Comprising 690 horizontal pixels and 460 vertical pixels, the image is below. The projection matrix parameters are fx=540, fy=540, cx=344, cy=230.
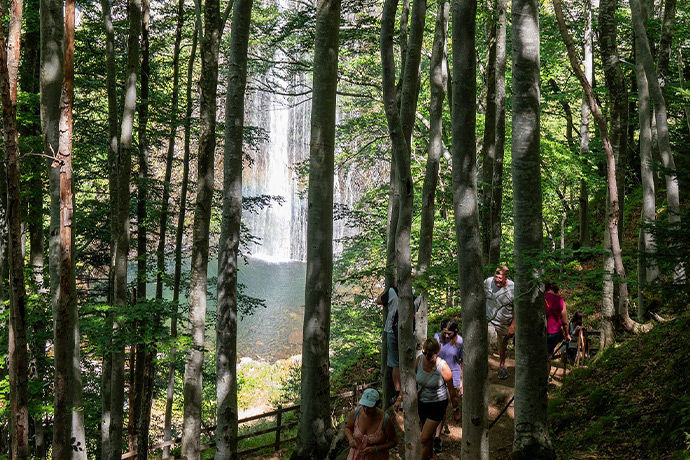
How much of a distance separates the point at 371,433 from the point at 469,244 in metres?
1.85

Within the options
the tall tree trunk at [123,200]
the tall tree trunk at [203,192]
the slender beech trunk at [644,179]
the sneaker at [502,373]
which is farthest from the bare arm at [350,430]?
the slender beech trunk at [644,179]

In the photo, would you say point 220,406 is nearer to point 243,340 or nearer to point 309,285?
point 309,285

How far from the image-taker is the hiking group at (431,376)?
468 centimetres

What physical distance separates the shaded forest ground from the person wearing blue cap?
1760 mm

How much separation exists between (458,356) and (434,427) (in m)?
1.05

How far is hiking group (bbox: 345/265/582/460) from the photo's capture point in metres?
4.68

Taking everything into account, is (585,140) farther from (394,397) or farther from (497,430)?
(394,397)

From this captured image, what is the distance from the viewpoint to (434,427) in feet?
19.2

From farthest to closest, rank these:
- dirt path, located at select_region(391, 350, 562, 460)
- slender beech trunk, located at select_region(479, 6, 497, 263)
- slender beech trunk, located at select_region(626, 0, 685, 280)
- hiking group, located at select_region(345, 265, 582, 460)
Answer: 1. slender beech trunk, located at select_region(479, 6, 497, 263)
2. slender beech trunk, located at select_region(626, 0, 685, 280)
3. dirt path, located at select_region(391, 350, 562, 460)
4. hiking group, located at select_region(345, 265, 582, 460)

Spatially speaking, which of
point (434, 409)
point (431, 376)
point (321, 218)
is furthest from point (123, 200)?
point (434, 409)

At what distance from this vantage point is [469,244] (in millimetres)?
4656

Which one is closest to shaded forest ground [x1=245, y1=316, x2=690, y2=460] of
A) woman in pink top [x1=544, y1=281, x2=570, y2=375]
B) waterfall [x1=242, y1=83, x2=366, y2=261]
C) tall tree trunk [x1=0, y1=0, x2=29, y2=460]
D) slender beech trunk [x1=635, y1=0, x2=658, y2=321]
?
woman in pink top [x1=544, y1=281, x2=570, y2=375]

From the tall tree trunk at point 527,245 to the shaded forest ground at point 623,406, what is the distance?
0.86 meters

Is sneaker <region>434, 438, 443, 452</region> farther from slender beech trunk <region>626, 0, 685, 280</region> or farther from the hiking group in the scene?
slender beech trunk <region>626, 0, 685, 280</region>
